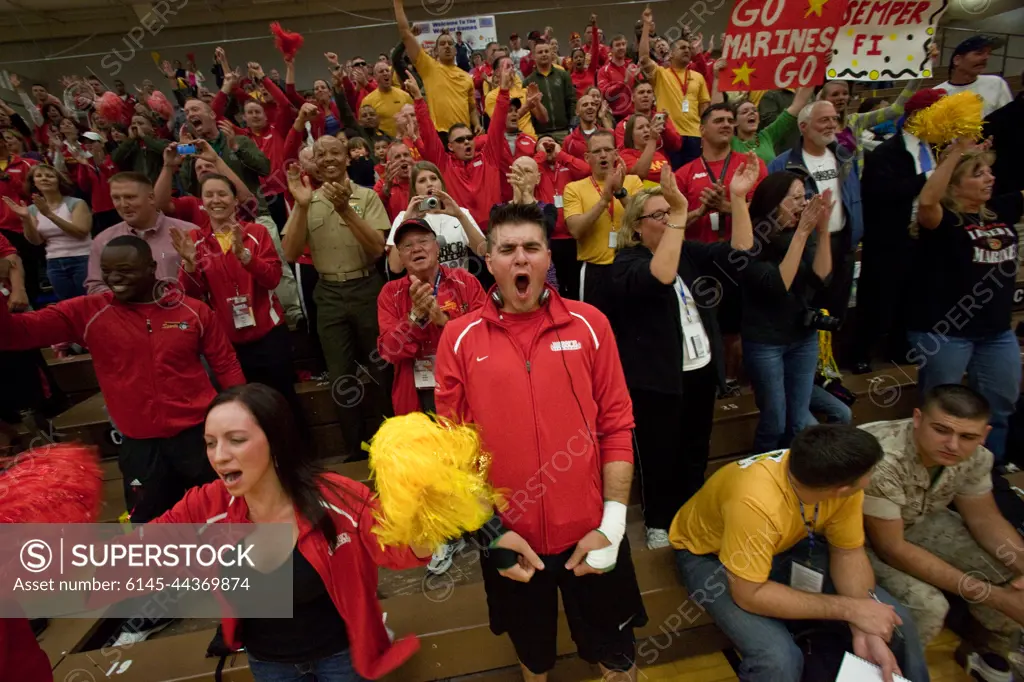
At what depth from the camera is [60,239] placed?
404 cm

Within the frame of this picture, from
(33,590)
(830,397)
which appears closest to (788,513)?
(830,397)

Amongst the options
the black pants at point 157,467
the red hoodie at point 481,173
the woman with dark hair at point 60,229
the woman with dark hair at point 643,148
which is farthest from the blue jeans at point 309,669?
the woman with dark hair at point 60,229

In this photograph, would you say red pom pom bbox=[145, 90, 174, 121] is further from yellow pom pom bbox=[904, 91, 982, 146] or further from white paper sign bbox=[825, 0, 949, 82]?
yellow pom pom bbox=[904, 91, 982, 146]

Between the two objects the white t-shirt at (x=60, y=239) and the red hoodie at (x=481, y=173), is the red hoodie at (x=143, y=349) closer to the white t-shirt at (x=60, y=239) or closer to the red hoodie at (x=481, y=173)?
the red hoodie at (x=481, y=173)

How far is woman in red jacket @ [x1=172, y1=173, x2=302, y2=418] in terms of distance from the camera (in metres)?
2.86

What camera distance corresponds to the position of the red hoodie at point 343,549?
63.6 inches

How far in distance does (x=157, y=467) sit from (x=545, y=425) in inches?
78.2

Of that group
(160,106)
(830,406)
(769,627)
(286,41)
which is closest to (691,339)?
(769,627)

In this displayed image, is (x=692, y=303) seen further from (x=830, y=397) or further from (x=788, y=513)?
(x=830, y=397)

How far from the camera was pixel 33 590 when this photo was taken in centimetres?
156

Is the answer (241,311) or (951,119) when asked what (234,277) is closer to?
(241,311)

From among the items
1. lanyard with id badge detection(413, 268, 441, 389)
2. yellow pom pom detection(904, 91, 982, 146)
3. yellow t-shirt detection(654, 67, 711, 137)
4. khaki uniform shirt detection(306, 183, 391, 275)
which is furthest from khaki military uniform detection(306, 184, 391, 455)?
yellow t-shirt detection(654, 67, 711, 137)

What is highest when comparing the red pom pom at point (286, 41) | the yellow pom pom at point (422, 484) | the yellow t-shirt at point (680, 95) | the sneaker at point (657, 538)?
the red pom pom at point (286, 41)

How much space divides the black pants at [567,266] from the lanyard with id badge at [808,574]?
2.08 m
